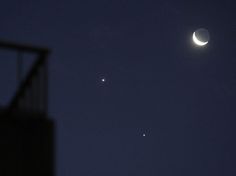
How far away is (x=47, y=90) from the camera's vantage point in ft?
14.9

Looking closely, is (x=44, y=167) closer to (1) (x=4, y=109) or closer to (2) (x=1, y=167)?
(2) (x=1, y=167)

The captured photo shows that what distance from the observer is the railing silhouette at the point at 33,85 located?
445 cm

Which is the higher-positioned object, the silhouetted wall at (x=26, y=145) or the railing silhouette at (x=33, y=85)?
the railing silhouette at (x=33, y=85)

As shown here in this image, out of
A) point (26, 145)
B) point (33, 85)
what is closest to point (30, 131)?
point (26, 145)

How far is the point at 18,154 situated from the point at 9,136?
22 centimetres

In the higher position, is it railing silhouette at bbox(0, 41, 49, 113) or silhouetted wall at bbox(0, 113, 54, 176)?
railing silhouette at bbox(0, 41, 49, 113)

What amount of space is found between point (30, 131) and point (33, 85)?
1.99ft

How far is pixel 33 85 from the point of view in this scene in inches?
186

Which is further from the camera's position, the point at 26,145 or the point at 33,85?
the point at 33,85

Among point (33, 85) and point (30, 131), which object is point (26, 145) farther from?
point (33, 85)

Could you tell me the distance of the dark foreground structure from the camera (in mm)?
4203

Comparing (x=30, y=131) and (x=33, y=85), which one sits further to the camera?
(x=33, y=85)

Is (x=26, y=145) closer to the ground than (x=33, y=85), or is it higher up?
Result: closer to the ground

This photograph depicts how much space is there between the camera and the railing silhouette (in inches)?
175
